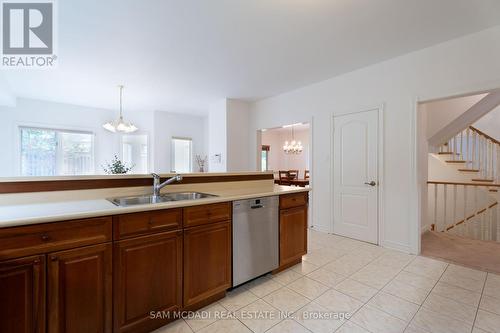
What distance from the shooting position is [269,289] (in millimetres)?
2146

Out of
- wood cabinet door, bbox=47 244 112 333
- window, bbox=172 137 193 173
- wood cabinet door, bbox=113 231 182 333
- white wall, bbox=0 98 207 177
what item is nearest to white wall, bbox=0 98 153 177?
white wall, bbox=0 98 207 177

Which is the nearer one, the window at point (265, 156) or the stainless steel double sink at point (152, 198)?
the stainless steel double sink at point (152, 198)

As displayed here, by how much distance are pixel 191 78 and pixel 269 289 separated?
3395mm

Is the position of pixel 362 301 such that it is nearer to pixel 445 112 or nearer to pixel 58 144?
pixel 445 112

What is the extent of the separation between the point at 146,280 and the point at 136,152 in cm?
533

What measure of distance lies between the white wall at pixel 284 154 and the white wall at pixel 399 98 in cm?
510

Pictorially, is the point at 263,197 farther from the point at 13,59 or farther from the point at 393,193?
the point at 13,59

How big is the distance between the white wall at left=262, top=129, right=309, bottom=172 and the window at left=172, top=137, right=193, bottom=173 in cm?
339

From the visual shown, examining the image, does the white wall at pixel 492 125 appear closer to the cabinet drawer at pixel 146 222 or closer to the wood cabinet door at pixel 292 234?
the wood cabinet door at pixel 292 234

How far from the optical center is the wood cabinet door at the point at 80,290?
123 centimetres

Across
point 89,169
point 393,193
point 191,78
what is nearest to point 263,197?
point 393,193

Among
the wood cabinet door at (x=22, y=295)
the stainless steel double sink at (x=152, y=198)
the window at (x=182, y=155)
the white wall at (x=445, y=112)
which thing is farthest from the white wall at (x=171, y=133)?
the white wall at (x=445, y=112)

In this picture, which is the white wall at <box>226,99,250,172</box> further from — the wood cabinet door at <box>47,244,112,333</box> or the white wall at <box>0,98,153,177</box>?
the wood cabinet door at <box>47,244,112,333</box>

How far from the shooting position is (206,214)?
1.83 meters
